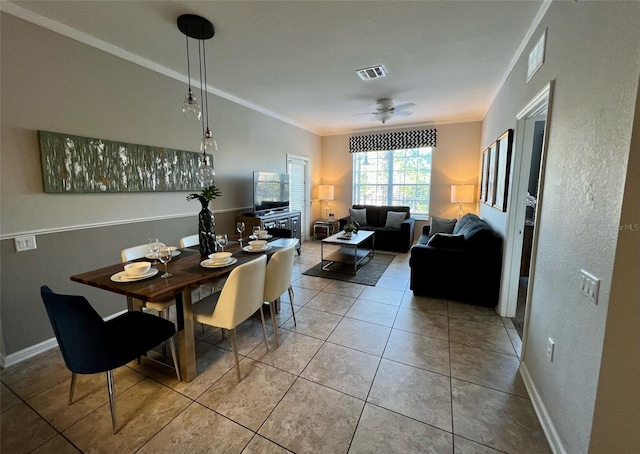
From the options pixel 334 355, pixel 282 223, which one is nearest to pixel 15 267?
pixel 334 355

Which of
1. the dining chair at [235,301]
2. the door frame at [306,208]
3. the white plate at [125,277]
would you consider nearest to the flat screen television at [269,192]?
the door frame at [306,208]

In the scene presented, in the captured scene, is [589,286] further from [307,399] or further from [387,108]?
[387,108]

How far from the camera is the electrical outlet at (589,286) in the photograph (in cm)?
118

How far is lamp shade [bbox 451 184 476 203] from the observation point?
555 centimetres

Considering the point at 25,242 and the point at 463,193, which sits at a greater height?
the point at 463,193

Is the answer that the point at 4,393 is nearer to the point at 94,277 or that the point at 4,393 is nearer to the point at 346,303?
the point at 94,277

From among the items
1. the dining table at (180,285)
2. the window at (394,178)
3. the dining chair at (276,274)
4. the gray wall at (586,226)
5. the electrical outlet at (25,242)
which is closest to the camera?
the gray wall at (586,226)

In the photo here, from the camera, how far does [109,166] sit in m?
2.73

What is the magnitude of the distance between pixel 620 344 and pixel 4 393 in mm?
3492

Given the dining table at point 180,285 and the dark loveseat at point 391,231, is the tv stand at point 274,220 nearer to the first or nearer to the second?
the dark loveseat at point 391,231

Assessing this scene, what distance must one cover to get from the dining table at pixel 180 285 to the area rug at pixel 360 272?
206cm

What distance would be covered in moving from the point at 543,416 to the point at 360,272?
112 inches

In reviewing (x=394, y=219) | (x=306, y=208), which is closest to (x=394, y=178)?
(x=394, y=219)

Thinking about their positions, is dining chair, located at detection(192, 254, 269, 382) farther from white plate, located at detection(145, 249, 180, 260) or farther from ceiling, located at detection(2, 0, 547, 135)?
ceiling, located at detection(2, 0, 547, 135)
